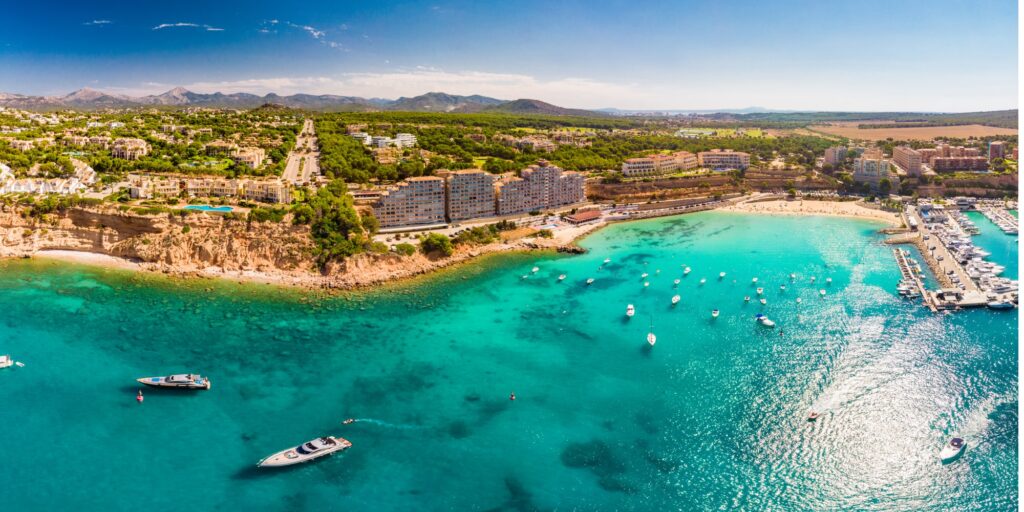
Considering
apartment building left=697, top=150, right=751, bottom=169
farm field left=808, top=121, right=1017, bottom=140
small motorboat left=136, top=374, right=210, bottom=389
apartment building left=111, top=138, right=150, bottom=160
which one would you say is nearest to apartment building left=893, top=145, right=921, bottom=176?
apartment building left=697, top=150, right=751, bottom=169

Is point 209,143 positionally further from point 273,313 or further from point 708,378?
point 708,378

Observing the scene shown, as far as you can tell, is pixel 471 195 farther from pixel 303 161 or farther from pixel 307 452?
pixel 307 452

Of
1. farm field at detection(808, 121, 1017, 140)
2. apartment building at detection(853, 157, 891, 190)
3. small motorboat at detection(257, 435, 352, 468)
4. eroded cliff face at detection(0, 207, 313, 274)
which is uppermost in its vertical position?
farm field at detection(808, 121, 1017, 140)

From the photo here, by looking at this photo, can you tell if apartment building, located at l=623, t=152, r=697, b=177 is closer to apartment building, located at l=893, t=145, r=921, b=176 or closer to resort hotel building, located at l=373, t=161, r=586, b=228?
resort hotel building, located at l=373, t=161, r=586, b=228

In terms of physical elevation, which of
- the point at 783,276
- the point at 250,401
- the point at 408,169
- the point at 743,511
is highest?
the point at 408,169

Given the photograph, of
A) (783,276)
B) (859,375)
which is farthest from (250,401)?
(783,276)

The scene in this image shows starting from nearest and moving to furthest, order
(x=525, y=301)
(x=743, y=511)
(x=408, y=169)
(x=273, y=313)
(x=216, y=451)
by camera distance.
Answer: (x=743, y=511) → (x=216, y=451) → (x=273, y=313) → (x=525, y=301) → (x=408, y=169)
